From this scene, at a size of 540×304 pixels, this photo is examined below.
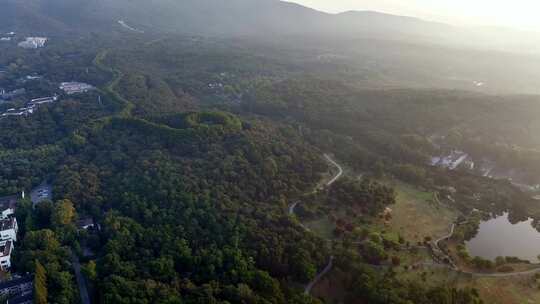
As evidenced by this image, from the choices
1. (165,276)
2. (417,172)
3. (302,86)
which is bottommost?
(165,276)

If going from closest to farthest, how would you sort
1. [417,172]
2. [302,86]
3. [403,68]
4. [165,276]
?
[165,276] → [417,172] → [302,86] → [403,68]

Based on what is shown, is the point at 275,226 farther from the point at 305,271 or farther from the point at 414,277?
the point at 414,277

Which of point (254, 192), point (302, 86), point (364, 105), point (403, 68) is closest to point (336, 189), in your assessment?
point (254, 192)

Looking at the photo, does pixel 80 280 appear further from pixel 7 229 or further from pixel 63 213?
pixel 7 229

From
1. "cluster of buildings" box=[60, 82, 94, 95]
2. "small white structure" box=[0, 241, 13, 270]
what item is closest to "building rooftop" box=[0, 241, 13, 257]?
"small white structure" box=[0, 241, 13, 270]

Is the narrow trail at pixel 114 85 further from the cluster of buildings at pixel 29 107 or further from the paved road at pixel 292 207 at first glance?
the paved road at pixel 292 207

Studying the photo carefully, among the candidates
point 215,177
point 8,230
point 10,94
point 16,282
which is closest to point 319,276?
point 215,177

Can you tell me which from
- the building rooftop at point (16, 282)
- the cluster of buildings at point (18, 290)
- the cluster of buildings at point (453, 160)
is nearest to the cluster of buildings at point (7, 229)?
the building rooftop at point (16, 282)
